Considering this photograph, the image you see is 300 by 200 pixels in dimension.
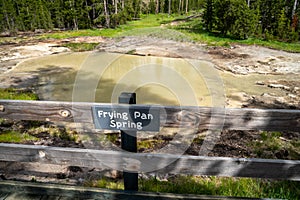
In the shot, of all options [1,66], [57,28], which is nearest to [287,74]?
[1,66]

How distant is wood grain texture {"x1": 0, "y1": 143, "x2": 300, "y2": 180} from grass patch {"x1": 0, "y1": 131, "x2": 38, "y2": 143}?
12.6 feet

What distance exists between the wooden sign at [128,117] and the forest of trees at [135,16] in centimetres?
2032

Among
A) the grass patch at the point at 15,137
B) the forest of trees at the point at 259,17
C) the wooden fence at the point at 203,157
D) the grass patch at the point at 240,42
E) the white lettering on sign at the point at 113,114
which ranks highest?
the forest of trees at the point at 259,17

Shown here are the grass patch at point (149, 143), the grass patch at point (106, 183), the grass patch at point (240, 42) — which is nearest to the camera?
the grass patch at point (106, 183)

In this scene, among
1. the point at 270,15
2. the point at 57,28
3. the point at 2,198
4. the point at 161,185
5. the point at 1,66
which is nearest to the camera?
the point at 2,198

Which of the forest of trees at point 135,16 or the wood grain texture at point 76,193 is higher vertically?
the forest of trees at point 135,16

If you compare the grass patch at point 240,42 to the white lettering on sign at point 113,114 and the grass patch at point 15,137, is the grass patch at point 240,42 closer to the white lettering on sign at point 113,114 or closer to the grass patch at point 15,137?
the grass patch at point 15,137

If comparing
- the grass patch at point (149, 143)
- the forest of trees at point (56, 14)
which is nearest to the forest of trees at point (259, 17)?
the forest of trees at point (56, 14)

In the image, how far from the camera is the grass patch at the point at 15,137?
6.15 meters

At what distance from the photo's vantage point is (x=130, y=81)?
41.3 ft

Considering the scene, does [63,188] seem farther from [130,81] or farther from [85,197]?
[130,81]

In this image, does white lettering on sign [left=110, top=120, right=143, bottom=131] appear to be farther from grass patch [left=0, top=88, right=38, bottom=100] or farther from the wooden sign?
grass patch [left=0, top=88, right=38, bottom=100]

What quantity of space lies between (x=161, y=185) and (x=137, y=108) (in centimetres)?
198

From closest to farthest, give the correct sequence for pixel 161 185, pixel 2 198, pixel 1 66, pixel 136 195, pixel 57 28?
pixel 136 195
pixel 2 198
pixel 161 185
pixel 1 66
pixel 57 28
